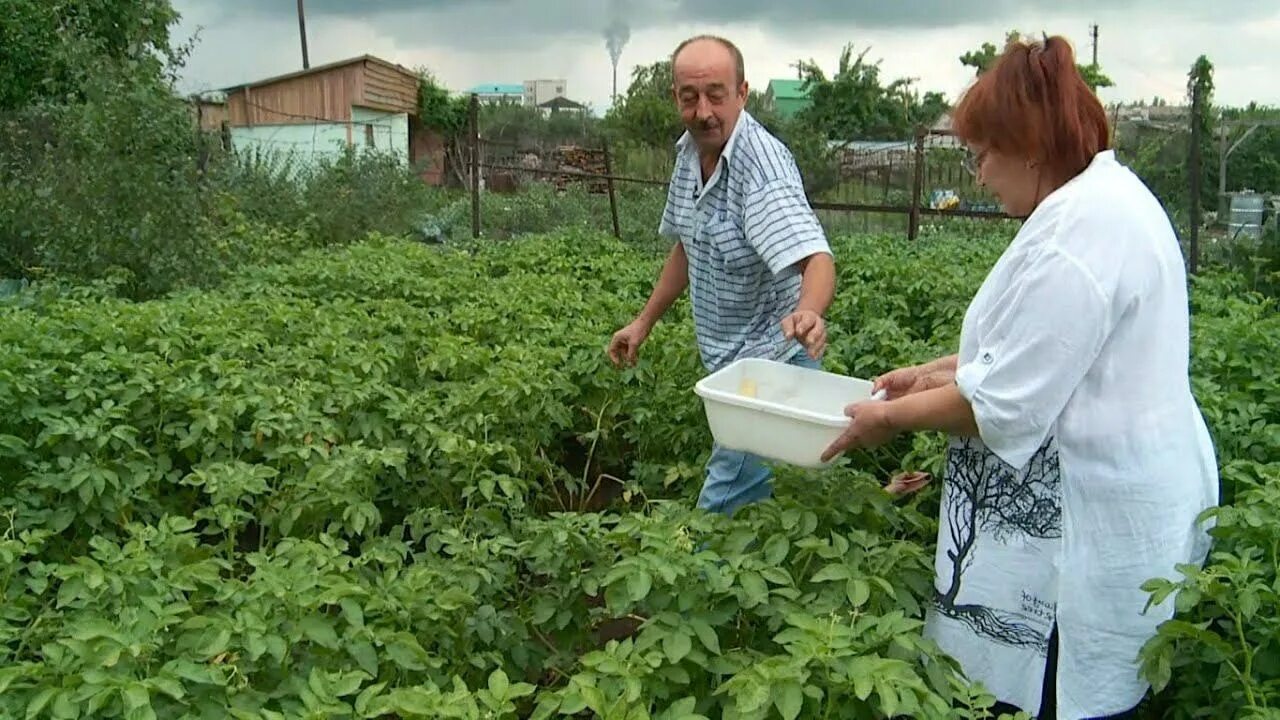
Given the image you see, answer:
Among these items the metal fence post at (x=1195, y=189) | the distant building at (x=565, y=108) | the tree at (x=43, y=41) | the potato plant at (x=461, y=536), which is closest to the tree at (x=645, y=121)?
the distant building at (x=565, y=108)

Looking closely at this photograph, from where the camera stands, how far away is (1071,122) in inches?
68.5

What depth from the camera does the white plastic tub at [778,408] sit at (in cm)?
219

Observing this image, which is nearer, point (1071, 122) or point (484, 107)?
point (1071, 122)

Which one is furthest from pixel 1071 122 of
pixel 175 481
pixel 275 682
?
pixel 175 481

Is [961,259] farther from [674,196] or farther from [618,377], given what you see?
[674,196]

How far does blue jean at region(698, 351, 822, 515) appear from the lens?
2.80 m

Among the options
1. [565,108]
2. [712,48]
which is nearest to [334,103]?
[565,108]

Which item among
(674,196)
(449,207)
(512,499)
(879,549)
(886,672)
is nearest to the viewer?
(886,672)

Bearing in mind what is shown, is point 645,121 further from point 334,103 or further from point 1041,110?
point 1041,110

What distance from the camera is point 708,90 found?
2.69 metres

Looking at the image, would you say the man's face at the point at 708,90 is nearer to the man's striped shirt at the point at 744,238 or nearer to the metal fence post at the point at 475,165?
the man's striped shirt at the point at 744,238

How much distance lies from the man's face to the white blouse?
1068 mm

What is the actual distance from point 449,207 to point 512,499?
36.1 ft

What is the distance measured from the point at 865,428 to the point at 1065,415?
38 centimetres
